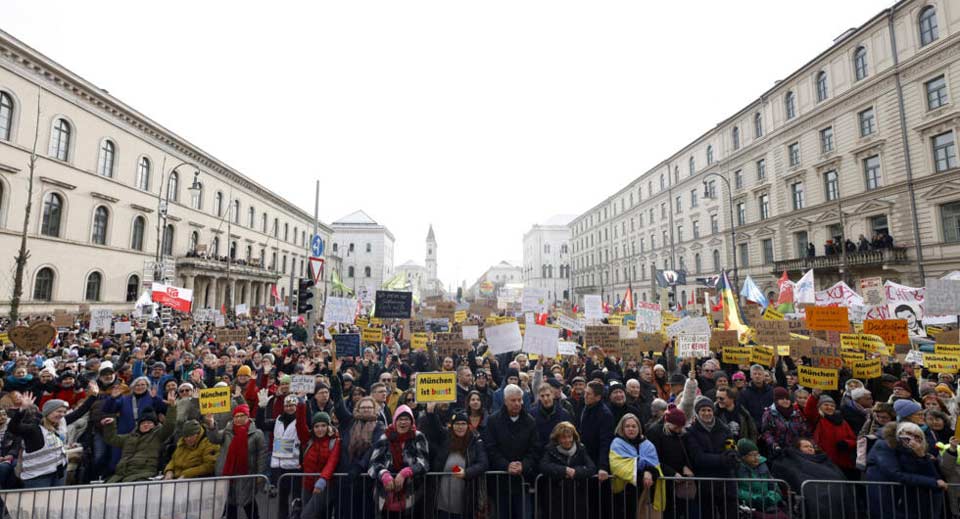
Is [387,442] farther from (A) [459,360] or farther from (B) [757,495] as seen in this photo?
(A) [459,360]

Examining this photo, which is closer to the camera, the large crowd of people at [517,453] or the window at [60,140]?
the large crowd of people at [517,453]

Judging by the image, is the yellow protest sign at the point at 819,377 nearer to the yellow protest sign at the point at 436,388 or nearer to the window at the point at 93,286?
the yellow protest sign at the point at 436,388

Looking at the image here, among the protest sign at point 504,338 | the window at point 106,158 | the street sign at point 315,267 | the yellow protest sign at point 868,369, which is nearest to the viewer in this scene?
the yellow protest sign at point 868,369

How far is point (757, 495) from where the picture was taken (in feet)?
15.5

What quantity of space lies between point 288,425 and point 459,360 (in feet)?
20.8

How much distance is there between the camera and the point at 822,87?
30047mm

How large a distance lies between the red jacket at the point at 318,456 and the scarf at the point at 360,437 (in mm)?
159

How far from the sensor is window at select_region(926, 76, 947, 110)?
22.8 meters

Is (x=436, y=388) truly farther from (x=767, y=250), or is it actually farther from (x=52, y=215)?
(x=767, y=250)

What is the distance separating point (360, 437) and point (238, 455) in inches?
58.2

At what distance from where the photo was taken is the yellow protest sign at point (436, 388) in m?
5.68

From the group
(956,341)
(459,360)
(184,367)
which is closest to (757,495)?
(459,360)

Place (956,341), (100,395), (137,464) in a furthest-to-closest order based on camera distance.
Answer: (956,341) < (100,395) < (137,464)

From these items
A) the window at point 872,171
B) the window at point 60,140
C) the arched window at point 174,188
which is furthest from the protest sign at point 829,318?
the arched window at point 174,188
